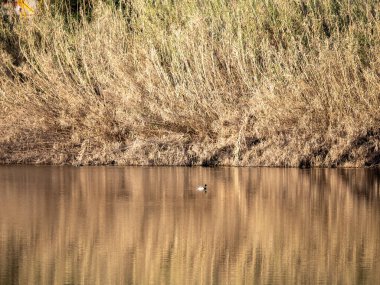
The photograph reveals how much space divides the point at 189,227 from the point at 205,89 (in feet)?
26.8

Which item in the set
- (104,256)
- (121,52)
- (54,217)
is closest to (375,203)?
(54,217)

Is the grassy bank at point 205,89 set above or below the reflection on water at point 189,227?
above

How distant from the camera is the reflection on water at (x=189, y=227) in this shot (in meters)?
9.24

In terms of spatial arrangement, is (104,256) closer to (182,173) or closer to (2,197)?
(2,197)

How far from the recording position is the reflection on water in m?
9.24

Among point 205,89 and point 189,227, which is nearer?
point 189,227

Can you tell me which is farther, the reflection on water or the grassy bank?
the grassy bank

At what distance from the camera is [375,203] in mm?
14242

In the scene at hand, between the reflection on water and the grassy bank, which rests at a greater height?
the grassy bank

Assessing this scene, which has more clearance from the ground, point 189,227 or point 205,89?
point 205,89

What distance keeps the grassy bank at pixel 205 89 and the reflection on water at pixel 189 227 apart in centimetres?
118

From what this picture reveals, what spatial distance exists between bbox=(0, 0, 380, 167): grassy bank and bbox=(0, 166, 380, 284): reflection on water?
118cm

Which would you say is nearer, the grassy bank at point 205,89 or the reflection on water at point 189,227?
the reflection on water at point 189,227

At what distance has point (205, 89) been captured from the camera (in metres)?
19.8
